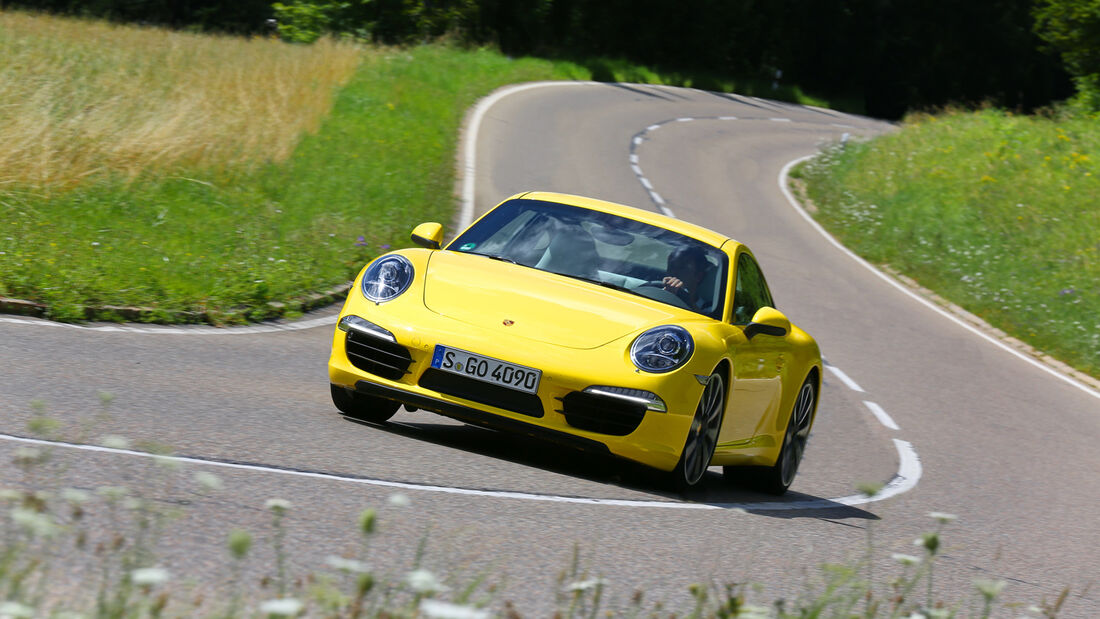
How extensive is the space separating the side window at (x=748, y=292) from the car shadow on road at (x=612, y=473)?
1.00 metres

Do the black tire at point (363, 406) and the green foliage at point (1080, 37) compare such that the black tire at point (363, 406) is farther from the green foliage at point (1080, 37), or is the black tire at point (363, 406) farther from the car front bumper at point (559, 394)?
the green foliage at point (1080, 37)

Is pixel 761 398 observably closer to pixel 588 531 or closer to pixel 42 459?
pixel 588 531

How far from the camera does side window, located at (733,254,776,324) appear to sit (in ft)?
25.6

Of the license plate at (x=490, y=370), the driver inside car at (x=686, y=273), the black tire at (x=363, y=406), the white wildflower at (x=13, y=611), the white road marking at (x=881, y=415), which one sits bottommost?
the white road marking at (x=881, y=415)

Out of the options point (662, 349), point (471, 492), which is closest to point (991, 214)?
point (662, 349)

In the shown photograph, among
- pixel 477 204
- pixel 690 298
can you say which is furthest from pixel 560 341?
pixel 477 204

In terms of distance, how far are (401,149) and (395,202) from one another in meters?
4.21

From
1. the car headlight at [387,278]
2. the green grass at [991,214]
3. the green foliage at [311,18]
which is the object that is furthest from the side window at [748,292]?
the green foliage at [311,18]

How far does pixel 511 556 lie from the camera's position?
4957 millimetres

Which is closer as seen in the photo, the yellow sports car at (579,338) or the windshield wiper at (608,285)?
the yellow sports car at (579,338)

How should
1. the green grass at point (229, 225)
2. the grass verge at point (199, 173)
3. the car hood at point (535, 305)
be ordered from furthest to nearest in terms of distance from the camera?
the grass verge at point (199, 173)
the green grass at point (229, 225)
the car hood at point (535, 305)

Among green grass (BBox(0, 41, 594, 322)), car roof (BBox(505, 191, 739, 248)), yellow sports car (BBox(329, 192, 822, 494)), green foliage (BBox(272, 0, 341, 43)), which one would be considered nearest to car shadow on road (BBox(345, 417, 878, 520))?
yellow sports car (BBox(329, 192, 822, 494))

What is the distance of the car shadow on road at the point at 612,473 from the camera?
7062 millimetres

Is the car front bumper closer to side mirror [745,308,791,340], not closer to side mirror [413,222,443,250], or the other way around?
side mirror [745,308,791,340]
